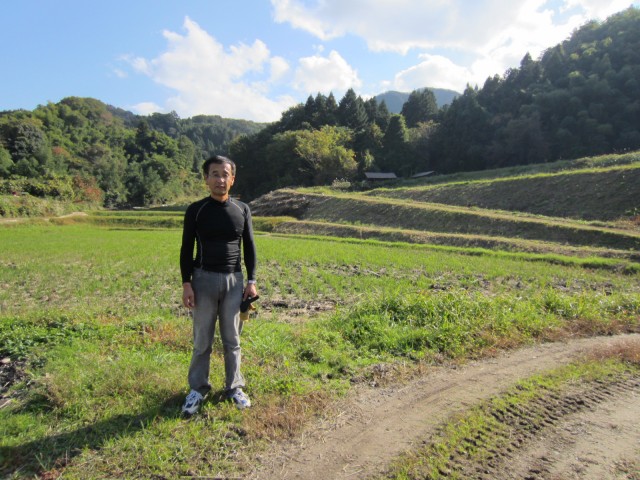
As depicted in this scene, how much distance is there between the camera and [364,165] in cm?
4950

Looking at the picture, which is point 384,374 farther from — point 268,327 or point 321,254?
point 321,254

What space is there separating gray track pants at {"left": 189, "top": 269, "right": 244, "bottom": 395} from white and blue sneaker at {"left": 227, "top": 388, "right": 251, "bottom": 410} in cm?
5

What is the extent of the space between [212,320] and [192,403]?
0.73 meters

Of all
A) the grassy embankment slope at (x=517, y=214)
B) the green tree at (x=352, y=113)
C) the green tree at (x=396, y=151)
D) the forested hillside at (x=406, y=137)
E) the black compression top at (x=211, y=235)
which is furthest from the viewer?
the green tree at (x=352, y=113)

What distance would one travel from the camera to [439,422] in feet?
11.0

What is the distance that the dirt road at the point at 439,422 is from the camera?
2.77 m

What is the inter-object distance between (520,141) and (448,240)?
32.1m

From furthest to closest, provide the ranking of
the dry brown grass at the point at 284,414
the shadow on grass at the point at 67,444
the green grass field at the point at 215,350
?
the dry brown grass at the point at 284,414 → the green grass field at the point at 215,350 → the shadow on grass at the point at 67,444

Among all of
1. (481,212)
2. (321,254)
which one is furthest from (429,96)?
(321,254)

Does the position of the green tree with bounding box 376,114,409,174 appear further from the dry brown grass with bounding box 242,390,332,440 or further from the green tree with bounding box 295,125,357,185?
the dry brown grass with bounding box 242,390,332,440

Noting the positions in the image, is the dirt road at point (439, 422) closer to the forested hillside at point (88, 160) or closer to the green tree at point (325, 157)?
the green tree at point (325, 157)

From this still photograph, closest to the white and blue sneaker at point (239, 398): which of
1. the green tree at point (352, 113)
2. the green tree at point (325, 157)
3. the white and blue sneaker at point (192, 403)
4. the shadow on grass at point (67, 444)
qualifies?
the white and blue sneaker at point (192, 403)

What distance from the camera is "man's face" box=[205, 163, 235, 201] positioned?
11.3 feet

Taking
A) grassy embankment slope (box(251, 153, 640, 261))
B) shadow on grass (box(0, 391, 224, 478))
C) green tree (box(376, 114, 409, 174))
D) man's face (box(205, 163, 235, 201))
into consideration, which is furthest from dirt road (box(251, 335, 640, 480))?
green tree (box(376, 114, 409, 174))
